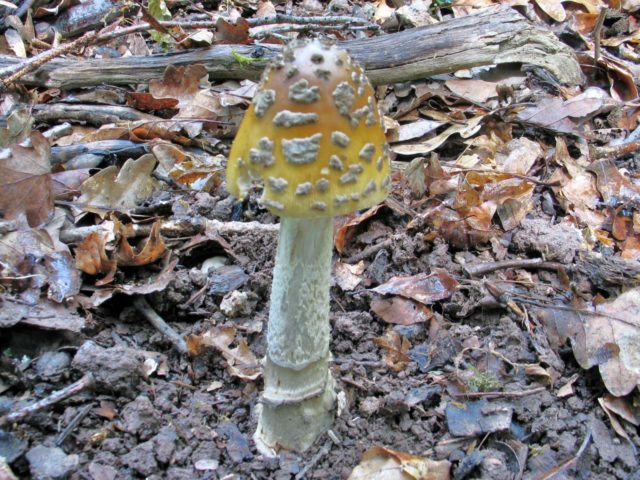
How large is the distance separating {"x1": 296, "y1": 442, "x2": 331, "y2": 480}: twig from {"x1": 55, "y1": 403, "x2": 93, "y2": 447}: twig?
0.94 meters

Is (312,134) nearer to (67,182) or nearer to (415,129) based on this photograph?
(67,182)

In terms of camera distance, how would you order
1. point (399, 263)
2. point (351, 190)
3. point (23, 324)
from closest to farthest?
point (351, 190)
point (23, 324)
point (399, 263)

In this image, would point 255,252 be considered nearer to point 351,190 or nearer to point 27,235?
point 27,235

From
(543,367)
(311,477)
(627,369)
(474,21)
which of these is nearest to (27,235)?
(311,477)

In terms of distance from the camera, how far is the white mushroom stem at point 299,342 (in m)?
2.07

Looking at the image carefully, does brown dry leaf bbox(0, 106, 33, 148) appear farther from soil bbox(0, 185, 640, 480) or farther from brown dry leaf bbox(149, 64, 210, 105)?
soil bbox(0, 185, 640, 480)

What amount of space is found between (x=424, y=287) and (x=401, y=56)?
7.25 ft

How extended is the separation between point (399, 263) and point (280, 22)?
8.80ft

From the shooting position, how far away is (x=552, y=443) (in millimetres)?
2389

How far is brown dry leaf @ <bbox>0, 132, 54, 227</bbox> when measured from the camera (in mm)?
3129

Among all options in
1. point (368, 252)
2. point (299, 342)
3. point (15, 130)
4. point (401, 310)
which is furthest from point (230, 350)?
point (15, 130)

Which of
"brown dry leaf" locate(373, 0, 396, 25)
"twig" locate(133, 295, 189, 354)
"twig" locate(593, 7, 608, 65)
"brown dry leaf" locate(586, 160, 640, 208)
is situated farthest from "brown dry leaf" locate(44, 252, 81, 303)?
"twig" locate(593, 7, 608, 65)

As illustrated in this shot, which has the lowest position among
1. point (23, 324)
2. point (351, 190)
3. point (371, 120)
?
point (23, 324)

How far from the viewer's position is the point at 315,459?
2.41 meters
